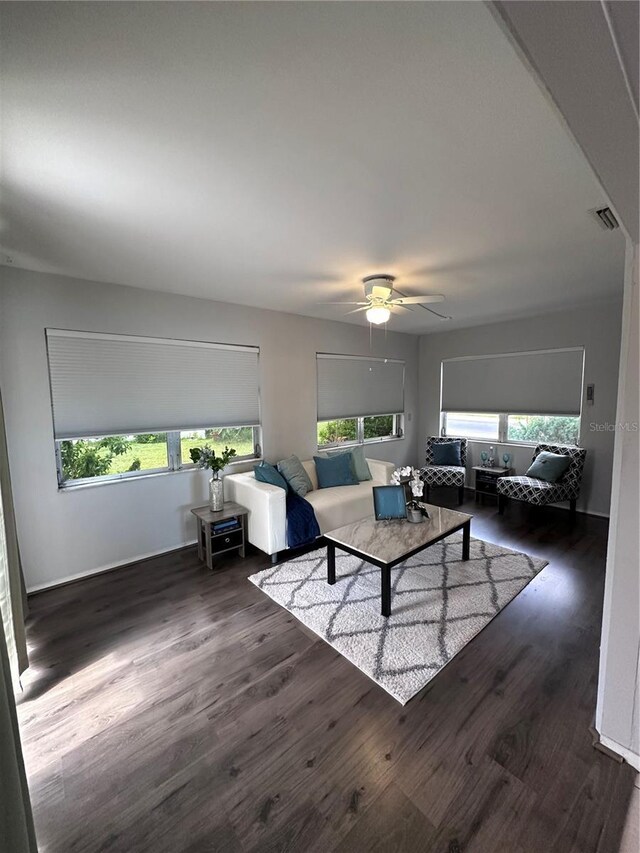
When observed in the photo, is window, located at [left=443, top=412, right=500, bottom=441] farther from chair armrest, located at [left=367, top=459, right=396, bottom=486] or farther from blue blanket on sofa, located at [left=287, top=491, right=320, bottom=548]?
blue blanket on sofa, located at [left=287, top=491, right=320, bottom=548]

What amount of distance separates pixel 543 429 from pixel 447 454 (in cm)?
130

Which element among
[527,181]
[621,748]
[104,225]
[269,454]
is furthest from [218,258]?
[621,748]

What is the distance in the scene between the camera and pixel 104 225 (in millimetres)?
1951

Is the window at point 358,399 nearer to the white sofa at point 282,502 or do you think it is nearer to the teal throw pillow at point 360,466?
the teal throw pillow at point 360,466

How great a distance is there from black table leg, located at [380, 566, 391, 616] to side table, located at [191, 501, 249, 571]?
1.51 m

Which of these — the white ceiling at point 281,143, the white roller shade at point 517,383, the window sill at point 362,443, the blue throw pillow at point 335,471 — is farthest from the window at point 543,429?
the blue throw pillow at point 335,471

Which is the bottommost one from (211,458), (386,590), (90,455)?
(386,590)

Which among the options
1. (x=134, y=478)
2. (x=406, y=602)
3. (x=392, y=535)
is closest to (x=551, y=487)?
(x=392, y=535)

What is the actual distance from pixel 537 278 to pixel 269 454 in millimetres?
3215

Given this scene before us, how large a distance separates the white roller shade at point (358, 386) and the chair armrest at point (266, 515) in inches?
63.7

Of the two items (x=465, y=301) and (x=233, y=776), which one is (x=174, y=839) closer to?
(x=233, y=776)

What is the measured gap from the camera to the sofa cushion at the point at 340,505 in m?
3.51

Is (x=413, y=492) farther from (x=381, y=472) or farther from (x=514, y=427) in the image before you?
(x=514, y=427)

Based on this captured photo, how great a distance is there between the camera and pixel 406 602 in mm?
2537
